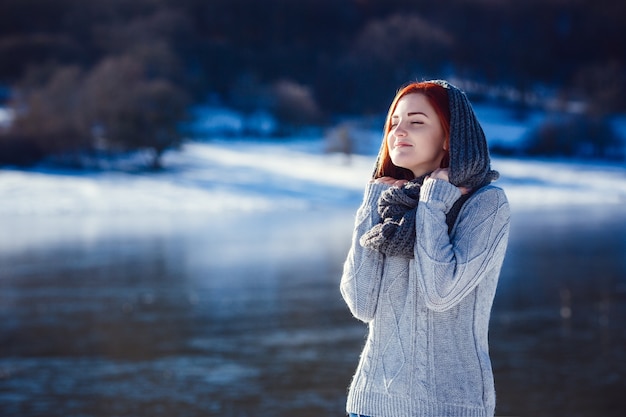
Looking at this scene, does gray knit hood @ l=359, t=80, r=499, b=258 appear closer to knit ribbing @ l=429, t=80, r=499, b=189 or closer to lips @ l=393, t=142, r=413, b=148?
knit ribbing @ l=429, t=80, r=499, b=189

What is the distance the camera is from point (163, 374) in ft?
57.4

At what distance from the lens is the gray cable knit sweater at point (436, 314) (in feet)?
8.61

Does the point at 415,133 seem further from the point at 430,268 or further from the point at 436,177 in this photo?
the point at 430,268

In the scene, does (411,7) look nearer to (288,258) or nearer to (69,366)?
(288,258)

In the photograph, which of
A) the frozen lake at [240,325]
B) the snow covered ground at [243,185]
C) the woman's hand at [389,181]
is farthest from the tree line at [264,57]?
the woman's hand at [389,181]

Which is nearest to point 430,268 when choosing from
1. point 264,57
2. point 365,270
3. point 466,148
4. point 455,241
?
point 455,241

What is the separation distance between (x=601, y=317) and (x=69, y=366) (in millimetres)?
11118

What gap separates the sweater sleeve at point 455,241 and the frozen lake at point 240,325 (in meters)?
12.1

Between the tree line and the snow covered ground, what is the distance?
470 centimetres

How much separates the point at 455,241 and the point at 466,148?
25 cm

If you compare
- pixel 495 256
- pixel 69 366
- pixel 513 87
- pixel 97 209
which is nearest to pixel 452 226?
pixel 495 256

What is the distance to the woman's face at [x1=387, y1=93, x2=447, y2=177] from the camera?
278cm

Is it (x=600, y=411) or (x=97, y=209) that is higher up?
(x=97, y=209)

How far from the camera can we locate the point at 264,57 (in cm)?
9362
